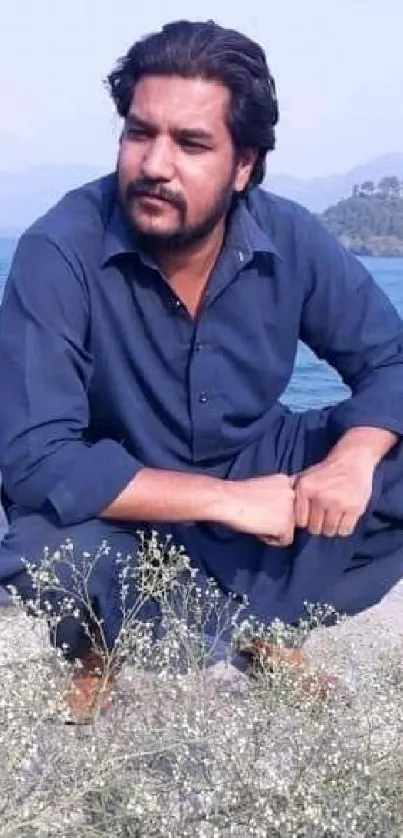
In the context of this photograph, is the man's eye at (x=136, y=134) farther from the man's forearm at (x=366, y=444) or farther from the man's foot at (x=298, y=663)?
the man's foot at (x=298, y=663)

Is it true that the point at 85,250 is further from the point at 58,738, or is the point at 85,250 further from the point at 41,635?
the point at 58,738

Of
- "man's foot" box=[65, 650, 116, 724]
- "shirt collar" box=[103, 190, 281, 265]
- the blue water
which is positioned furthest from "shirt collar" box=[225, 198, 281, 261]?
the blue water

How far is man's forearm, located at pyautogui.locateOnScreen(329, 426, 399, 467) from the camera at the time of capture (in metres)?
3.20

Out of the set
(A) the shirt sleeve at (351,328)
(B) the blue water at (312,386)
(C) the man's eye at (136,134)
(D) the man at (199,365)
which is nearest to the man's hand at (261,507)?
(D) the man at (199,365)

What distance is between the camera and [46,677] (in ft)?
8.43

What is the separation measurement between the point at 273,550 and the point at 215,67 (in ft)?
3.52

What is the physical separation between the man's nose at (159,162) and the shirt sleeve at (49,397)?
0.25 metres

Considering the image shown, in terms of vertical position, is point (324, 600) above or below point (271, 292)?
below

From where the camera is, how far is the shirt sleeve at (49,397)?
2875 millimetres

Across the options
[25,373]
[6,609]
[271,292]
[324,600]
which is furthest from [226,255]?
[6,609]

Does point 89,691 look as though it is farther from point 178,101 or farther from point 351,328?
point 178,101

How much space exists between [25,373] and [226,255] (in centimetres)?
60

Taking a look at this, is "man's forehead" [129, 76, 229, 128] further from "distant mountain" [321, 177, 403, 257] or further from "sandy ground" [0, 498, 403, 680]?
"distant mountain" [321, 177, 403, 257]

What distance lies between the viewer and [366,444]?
3238 millimetres
